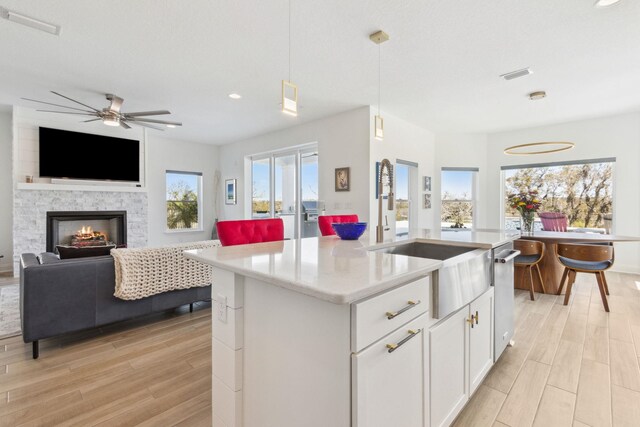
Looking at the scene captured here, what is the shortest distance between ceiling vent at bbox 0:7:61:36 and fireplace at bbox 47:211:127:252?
357 centimetres

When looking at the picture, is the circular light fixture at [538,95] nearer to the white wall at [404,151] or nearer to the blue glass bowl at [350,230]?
the white wall at [404,151]

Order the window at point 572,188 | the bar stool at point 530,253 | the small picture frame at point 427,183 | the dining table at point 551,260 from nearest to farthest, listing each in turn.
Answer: the bar stool at point 530,253 → the dining table at point 551,260 → the window at point 572,188 → the small picture frame at point 427,183

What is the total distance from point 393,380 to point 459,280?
0.67 m

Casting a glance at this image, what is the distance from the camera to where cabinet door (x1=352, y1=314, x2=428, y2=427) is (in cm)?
96

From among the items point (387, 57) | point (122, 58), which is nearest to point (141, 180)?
point (122, 58)

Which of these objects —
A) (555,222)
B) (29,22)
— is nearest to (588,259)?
(555,222)

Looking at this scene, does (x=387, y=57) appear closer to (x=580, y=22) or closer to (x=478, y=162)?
(x=580, y=22)

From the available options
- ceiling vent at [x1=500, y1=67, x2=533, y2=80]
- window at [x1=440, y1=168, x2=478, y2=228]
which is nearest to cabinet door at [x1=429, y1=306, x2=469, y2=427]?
ceiling vent at [x1=500, y1=67, x2=533, y2=80]

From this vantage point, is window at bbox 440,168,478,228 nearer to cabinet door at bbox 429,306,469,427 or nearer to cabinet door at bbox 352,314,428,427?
cabinet door at bbox 429,306,469,427

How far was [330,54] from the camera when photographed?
3.00 m

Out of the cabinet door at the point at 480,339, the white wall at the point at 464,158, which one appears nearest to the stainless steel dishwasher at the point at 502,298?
the cabinet door at the point at 480,339

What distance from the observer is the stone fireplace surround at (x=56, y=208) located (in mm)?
4750

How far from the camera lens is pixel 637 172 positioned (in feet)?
16.2

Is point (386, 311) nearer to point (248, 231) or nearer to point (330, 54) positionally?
point (248, 231)
